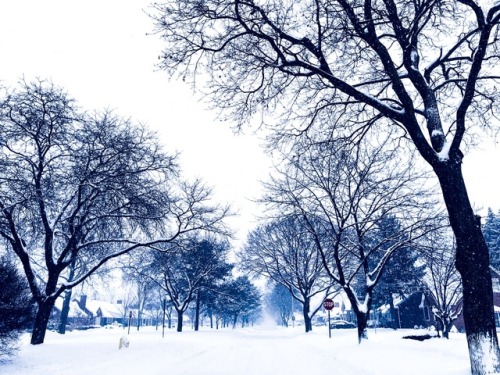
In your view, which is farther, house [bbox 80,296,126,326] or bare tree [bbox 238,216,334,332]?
house [bbox 80,296,126,326]

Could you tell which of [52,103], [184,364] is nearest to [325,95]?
[184,364]

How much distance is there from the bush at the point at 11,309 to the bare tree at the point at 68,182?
3.02m

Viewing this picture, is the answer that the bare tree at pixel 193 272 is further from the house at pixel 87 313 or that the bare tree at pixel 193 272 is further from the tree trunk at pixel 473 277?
the house at pixel 87 313

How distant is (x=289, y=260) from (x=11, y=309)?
26812mm

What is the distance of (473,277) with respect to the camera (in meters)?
6.08

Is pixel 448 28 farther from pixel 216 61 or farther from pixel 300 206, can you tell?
pixel 300 206

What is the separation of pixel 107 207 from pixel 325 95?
11449 mm

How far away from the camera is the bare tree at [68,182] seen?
12.8 m

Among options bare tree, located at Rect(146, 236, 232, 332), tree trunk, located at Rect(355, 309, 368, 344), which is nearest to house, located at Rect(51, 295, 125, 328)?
bare tree, located at Rect(146, 236, 232, 332)

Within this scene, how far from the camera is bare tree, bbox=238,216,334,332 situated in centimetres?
3238

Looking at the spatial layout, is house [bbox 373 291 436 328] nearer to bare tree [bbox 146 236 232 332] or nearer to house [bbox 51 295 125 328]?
bare tree [bbox 146 236 232 332]

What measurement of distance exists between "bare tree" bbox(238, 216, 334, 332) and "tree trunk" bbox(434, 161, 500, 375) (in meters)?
24.2

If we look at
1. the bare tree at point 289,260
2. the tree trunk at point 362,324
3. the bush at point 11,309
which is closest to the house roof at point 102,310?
the bare tree at point 289,260

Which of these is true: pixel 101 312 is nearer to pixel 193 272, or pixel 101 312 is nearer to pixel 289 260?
pixel 193 272
